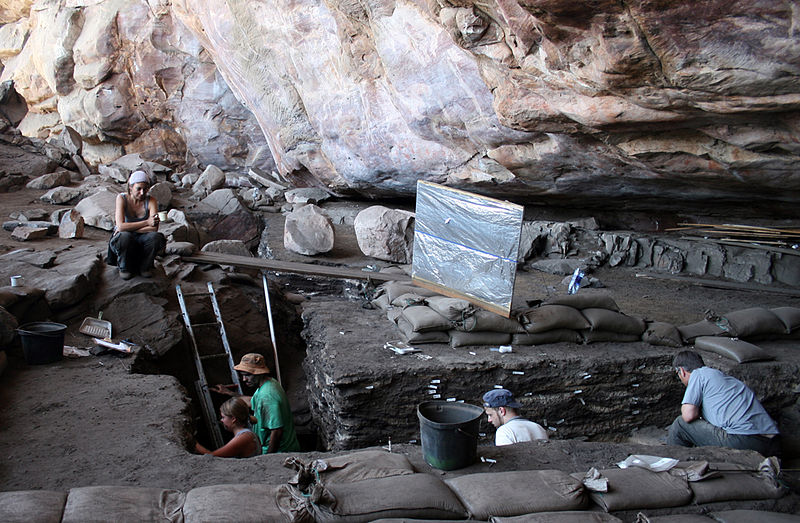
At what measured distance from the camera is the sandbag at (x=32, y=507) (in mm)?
2221

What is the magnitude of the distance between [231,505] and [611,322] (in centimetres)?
407

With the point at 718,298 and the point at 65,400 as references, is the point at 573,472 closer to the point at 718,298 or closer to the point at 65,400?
the point at 65,400

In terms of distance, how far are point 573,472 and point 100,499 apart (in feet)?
7.73

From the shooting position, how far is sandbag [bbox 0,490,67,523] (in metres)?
2.22

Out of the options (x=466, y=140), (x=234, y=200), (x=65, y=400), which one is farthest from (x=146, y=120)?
(x=65, y=400)

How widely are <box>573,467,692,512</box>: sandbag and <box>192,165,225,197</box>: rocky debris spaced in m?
10.3

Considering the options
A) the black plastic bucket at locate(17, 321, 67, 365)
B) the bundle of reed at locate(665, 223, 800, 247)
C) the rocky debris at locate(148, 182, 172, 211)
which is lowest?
the black plastic bucket at locate(17, 321, 67, 365)

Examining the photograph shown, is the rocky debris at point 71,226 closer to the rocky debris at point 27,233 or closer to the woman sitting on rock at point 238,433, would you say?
the rocky debris at point 27,233

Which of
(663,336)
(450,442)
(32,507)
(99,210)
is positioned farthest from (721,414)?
(99,210)

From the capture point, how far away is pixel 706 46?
384 centimetres

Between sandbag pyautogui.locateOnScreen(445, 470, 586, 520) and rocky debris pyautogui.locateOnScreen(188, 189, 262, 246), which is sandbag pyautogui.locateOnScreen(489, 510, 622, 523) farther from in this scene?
rocky debris pyautogui.locateOnScreen(188, 189, 262, 246)

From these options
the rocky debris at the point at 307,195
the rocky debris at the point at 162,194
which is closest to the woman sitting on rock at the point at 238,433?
the rocky debris at the point at 162,194

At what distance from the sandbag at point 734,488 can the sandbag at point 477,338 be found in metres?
2.36

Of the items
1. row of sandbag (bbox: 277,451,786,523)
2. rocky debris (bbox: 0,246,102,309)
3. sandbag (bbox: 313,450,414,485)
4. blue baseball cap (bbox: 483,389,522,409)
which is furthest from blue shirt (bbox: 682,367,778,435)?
rocky debris (bbox: 0,246,102,309)
